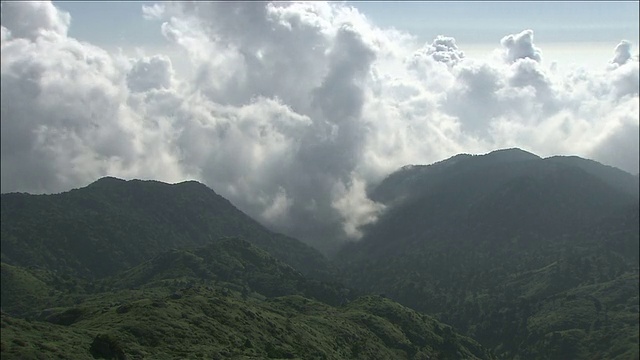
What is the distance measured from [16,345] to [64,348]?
56.3ft

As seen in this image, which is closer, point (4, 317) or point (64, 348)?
point (64, 348)

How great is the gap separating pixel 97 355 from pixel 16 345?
2886cm

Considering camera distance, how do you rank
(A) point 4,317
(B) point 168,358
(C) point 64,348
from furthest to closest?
1. (B) point 168,358
2. (A) point 4,317
3. (C) point 64,348

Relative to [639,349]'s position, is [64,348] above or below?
below

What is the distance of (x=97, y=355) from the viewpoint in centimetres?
17988

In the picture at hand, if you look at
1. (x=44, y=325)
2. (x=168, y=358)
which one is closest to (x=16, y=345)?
(x=44, y=325)

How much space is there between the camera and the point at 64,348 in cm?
17100

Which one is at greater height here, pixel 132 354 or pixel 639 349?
pixel 639 349

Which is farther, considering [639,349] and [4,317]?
[4,317]

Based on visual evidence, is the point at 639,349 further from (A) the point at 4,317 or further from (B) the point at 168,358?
(A) the point at 4,317

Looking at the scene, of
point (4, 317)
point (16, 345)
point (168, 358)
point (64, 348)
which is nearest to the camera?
point (16, 345)

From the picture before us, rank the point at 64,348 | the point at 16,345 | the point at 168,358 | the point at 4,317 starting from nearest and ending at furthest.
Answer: the point at 16,345 → the point at 64,348 → the point at 4,317 → the point at 168,358

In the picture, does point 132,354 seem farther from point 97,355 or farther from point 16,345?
point 16,345

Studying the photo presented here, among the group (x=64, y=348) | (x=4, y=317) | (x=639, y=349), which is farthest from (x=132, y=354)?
(x=639, y=349)
